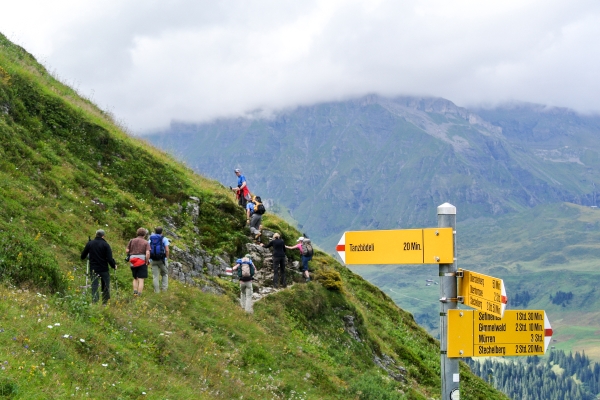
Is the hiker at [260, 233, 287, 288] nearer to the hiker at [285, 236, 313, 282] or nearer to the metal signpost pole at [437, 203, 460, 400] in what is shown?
the hiker at [285, 236, 313, 282]

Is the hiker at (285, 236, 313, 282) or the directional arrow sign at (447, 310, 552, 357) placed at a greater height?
the hiker at (285, 236, 313, 282)

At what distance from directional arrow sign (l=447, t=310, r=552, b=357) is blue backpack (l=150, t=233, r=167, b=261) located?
1335 centimetres

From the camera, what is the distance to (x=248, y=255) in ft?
71.3

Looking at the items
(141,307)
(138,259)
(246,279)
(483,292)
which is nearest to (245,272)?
(246,279)

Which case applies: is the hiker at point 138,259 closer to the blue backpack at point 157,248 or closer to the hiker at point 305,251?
the blue backpack at point 157,248

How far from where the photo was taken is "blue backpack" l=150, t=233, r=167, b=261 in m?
19.6

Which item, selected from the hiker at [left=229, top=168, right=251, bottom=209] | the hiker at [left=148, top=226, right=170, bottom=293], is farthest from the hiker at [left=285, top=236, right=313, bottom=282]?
the hiker at [left=148, top=226, right=170, bottom=293]

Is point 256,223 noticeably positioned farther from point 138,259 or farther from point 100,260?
point 100,260

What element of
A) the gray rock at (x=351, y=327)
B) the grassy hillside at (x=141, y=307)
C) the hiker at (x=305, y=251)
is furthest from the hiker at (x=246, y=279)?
the gray rock at (x=351, y=327)

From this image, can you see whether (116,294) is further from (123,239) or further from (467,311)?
(467,311)

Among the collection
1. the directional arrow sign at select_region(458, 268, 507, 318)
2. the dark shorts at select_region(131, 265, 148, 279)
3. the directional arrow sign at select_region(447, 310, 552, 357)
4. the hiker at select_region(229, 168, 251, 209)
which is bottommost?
the directional arrow sign at select_region(447, 310, 552, 357)

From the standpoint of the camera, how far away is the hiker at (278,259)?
24781 mm

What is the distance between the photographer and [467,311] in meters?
8.10

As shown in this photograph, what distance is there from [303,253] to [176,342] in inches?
441
